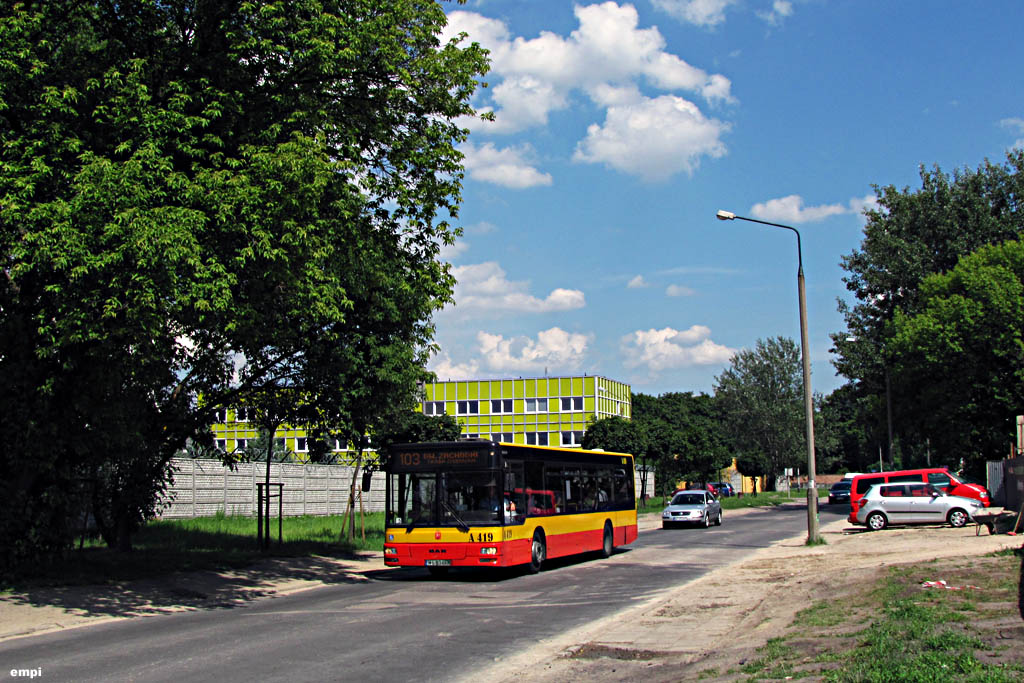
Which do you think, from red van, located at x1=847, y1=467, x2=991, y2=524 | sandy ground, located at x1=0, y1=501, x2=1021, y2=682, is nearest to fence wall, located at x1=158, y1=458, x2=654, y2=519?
sandy ground, located at x1=0, y1=501, x2=1021, y2=682

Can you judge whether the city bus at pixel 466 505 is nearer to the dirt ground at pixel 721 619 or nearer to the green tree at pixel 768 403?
the dirt ground at pixel 721 619

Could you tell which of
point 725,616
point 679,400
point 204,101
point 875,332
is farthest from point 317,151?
point 679,400

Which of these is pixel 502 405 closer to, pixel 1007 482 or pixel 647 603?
pixel 1007 482

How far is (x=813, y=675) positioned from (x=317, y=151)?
11.2 meters

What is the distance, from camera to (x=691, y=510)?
37.8 m

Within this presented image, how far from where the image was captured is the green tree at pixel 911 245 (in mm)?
47312

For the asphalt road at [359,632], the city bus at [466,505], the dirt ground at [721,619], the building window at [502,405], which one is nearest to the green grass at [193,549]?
the asphalt road at [359,632]

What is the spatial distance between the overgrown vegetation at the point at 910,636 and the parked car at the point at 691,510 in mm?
24610

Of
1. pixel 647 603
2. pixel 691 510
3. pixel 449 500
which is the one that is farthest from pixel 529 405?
pixel 647 603

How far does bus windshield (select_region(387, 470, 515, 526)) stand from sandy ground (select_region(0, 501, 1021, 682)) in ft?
7.76

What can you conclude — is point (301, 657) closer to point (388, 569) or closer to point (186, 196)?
point (186, 196)

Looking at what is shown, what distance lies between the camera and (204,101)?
50.4 ft

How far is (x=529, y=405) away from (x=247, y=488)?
6142cm

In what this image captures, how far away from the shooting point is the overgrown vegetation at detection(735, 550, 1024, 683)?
6.75 meters
